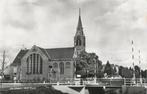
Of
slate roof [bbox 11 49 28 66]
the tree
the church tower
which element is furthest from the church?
slate roof [bbox 11 49 28 66]

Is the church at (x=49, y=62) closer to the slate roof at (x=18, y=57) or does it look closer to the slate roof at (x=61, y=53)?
the slate roof at (x=61, y=53)

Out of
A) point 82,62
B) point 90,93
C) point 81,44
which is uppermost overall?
point 81,44

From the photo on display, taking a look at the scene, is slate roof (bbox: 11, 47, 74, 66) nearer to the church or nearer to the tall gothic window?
the church

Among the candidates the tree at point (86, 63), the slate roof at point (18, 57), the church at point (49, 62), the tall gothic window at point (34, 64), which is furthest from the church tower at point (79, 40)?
the slate roof at point (18, 57)

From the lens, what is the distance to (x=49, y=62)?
10844 centimetres

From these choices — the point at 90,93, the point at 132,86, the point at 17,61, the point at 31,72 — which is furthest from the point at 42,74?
the point at 132,86

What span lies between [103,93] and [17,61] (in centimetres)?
7474

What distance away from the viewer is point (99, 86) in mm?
48906

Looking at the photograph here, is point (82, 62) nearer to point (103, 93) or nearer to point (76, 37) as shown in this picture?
point (76, 37)

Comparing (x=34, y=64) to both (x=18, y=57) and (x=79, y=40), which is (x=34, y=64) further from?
(x=79, y=40)

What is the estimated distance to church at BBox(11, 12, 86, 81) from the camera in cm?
10425

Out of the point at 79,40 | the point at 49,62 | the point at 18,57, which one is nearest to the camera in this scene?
the point at 49,62

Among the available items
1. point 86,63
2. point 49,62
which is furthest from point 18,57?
point 86,63

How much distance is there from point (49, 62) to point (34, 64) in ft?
20.9
